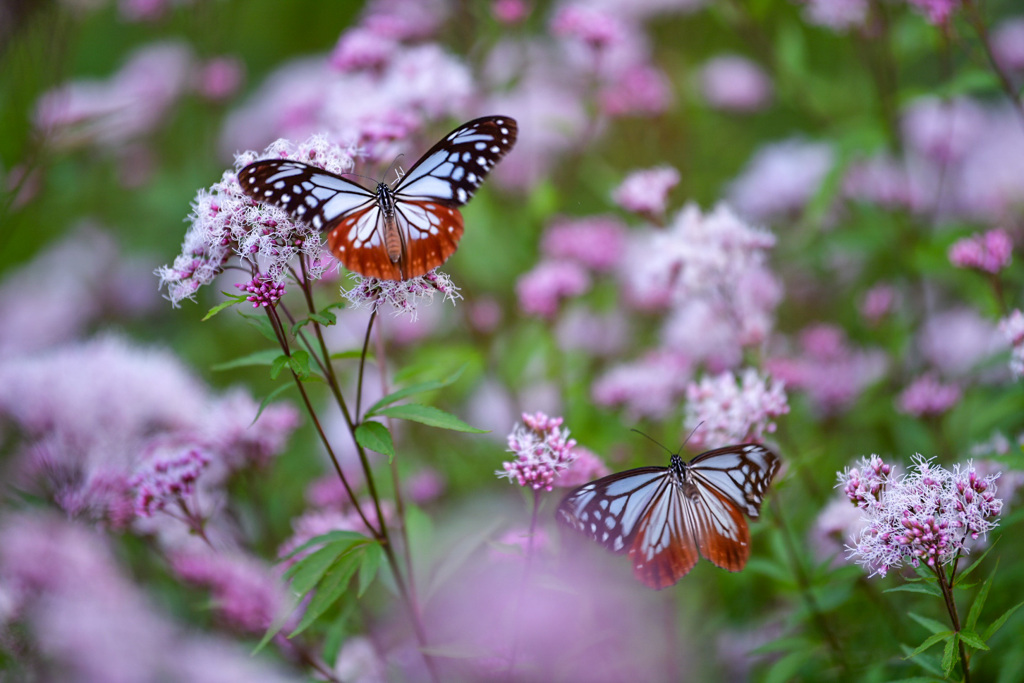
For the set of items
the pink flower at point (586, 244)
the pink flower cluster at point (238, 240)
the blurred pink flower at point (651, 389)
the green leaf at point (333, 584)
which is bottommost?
the green leaf at point (333, 584)

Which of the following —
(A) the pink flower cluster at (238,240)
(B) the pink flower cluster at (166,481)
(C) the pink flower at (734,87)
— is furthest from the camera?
(C) the pink flower at (734,87)

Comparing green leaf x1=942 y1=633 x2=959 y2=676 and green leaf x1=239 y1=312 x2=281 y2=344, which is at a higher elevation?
green leaf x1=239 y1=312 x2=281 y2=344

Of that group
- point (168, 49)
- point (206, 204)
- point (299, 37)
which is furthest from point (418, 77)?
point (299, 37)

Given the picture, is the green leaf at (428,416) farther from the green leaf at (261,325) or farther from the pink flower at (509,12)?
the pink flower at (509,12)

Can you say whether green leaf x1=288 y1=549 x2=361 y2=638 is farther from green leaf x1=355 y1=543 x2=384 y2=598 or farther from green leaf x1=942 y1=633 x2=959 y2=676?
green leaf x1=942 y1=633 x2=959 y2=676

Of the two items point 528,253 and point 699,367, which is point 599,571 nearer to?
point 699,367

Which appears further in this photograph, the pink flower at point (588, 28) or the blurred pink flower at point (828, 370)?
the pink flower at point (588, 28)

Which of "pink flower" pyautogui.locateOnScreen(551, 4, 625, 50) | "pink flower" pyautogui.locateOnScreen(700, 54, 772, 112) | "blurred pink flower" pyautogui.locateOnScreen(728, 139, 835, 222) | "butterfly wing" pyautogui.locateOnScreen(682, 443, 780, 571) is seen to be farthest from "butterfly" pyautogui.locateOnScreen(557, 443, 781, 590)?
"pink flower" pyautogui.locateOnScreen(700, 54, 772, 112)

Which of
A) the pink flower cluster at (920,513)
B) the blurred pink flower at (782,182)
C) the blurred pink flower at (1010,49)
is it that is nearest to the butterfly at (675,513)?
the pink flower cluster at (920,513)
